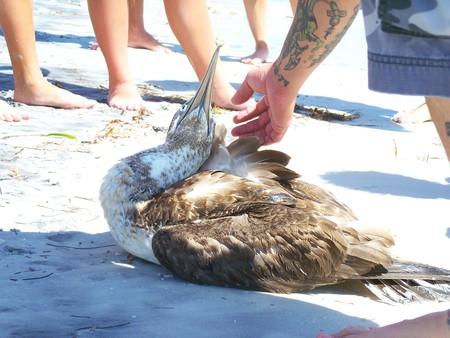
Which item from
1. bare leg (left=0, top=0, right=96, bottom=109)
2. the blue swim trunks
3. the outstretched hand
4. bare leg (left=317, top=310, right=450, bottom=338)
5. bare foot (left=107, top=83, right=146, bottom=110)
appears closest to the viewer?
Answer: the blue swim trunks

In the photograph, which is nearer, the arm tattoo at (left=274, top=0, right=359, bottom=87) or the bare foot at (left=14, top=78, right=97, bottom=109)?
the arm tattoo at (left=274, top=0, right=359, bottom=87)

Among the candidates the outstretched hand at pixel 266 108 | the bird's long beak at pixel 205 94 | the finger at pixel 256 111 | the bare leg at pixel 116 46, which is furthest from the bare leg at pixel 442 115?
the bare leg at pixel 116 46

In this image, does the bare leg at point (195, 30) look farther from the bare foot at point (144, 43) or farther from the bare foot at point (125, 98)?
the bare foot at point (144, 43)

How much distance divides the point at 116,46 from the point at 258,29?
291 cm

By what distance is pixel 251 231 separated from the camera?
3496mm

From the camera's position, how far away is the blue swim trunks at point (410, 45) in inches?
83.3

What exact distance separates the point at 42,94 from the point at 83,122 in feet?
1.60

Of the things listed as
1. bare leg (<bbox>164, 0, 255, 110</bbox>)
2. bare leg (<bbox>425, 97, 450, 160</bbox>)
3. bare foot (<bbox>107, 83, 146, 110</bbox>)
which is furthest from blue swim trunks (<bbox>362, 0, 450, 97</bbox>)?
bare leg (<bbox>164, 0, 255, 110</bbox>)

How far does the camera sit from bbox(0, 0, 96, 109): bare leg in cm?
618

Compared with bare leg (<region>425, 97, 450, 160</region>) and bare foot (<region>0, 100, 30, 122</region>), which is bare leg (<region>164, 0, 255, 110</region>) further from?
bare leg (<region>425, 97, 450, 160</region>)

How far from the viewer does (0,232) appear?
392 cm

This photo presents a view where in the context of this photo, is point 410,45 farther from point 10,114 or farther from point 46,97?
point 46,97

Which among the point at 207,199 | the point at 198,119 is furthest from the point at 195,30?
the point at 207,199

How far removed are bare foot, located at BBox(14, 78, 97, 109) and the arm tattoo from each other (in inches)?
123
